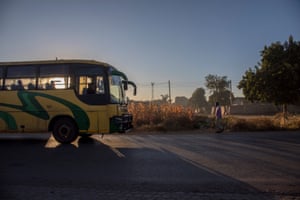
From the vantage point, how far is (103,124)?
12.2 m

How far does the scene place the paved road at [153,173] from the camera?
5.39 meters

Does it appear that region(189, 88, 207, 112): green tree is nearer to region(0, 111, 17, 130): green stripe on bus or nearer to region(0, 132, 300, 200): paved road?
region(0, 111, 17, 130): green stripe on bus

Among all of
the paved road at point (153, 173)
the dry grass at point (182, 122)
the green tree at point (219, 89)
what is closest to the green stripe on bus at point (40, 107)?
the paved road at point (153, 173)

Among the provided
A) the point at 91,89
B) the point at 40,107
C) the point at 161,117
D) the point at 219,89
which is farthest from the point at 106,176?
the point at 219,89

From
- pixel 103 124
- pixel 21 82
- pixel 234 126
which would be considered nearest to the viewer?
pixel 103 124

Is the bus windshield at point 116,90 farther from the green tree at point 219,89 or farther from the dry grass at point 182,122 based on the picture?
the green tree at point 219,89

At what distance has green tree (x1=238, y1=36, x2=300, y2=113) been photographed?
21.5 m

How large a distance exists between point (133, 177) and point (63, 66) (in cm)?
768

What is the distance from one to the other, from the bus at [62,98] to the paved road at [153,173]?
80.1 inches

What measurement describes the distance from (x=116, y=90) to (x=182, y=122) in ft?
25.8

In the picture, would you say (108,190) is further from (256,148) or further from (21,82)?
(21,82)

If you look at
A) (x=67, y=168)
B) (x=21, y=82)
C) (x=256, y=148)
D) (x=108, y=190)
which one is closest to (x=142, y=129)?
(x=21, y=82)

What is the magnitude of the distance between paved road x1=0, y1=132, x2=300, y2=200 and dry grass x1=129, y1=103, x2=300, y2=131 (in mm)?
8316

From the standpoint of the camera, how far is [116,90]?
42.6 feet
